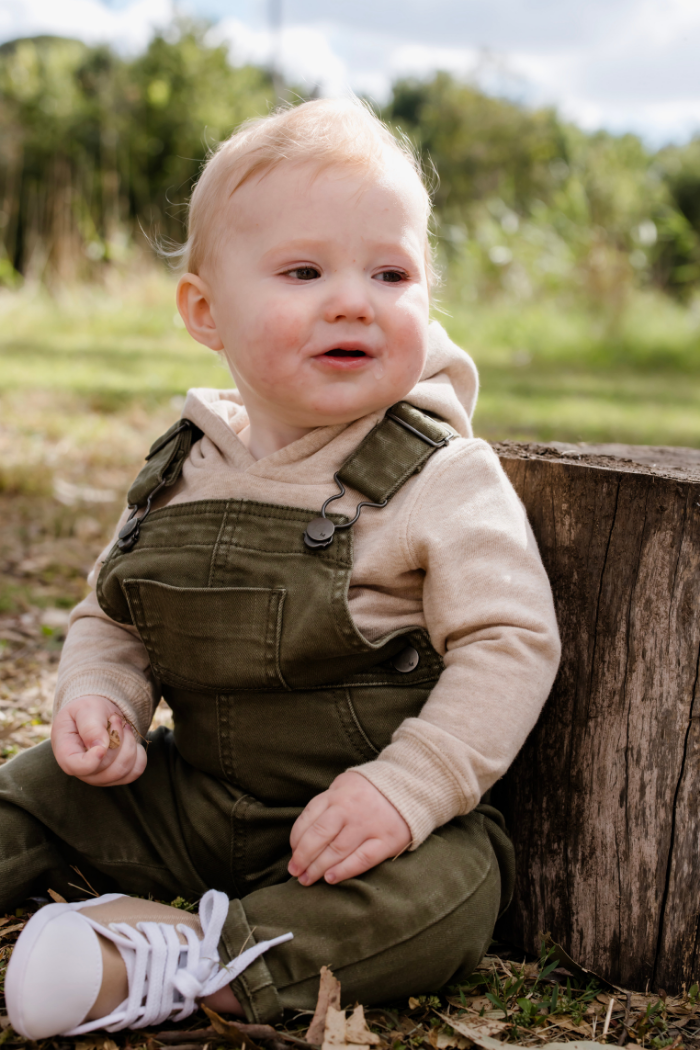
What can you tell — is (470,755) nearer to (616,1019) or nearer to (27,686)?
(616,1019)

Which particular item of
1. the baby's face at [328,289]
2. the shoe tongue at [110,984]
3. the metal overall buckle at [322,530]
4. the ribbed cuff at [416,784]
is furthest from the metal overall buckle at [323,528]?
the shoe tongue at [110,984]

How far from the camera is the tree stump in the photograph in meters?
1.67

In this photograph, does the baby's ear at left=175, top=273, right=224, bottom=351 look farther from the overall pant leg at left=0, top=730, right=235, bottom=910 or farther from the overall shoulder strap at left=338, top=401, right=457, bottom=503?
the overall pant leg at left=0, top=730, right=235, bottom=910

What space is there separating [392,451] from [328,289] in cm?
30

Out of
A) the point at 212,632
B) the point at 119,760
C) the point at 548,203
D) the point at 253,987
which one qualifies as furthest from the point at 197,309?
Result: the point at 548,203

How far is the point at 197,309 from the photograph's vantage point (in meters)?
1.91

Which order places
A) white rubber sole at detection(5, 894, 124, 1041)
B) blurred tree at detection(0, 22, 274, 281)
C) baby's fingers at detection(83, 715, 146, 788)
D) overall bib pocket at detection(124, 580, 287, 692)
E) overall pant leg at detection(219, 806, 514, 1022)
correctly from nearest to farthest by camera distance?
white rubber sole at detection(5, 894, 124, 1041) < overall pant leg at detection(219, 806, 514, 1022) < overall bib pocket at detection(124, 580, 287, 692) < baby's fingers at detection(83, 715, 146, 788) < blurred tree at detection(0, 22, 274, 281)

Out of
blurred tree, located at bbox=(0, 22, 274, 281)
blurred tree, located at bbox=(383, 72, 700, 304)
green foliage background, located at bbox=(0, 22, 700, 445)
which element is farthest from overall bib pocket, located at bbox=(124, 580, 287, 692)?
blurred tree, located at bbox=(0, 22, 274, 281)

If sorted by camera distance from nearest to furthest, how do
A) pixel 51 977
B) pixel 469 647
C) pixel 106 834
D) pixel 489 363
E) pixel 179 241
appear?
pixel 51 977 < pixel 469 647 < pixel 106 834 < pixel 489 363 < pixel 179 241

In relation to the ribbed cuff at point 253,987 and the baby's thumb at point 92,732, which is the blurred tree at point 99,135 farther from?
the ribbed cuff at point 253,987

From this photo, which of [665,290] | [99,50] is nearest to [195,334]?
[665,290]

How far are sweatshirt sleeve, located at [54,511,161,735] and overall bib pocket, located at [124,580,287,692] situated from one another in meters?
0.15

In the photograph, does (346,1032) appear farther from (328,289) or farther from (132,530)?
(328,289)

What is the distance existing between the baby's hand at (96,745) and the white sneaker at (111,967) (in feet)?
0.80
